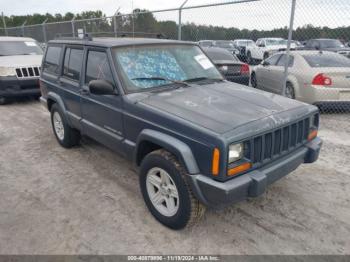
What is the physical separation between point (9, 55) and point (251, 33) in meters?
7.41

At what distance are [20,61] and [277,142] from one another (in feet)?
27.0

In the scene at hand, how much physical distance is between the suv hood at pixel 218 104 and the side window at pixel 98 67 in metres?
0.69

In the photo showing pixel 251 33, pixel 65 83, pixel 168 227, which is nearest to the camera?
pixel 168 227

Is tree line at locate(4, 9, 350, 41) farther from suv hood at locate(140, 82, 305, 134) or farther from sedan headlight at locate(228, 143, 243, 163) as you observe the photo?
sedan headlight at locate(228, 143, 243, 163)

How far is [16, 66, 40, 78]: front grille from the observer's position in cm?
837

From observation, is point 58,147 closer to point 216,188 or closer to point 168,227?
point 168,227

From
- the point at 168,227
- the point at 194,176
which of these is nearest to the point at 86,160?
the point at 168,227

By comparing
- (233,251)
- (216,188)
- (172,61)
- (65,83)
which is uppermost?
(172,61)

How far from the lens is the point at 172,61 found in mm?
3855

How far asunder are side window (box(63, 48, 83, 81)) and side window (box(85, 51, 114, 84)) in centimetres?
28

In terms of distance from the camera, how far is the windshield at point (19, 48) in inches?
369

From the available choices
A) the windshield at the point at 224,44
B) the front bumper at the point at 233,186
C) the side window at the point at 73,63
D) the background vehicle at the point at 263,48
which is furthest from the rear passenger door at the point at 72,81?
the windshield at the point at 224,44

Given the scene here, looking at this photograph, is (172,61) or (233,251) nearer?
(233,251)

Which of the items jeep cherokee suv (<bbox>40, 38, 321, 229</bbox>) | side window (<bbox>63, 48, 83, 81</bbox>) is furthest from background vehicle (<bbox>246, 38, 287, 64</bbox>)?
jeep cherokee suv (<bbox>40, 38, 321, 229</bbox>)
